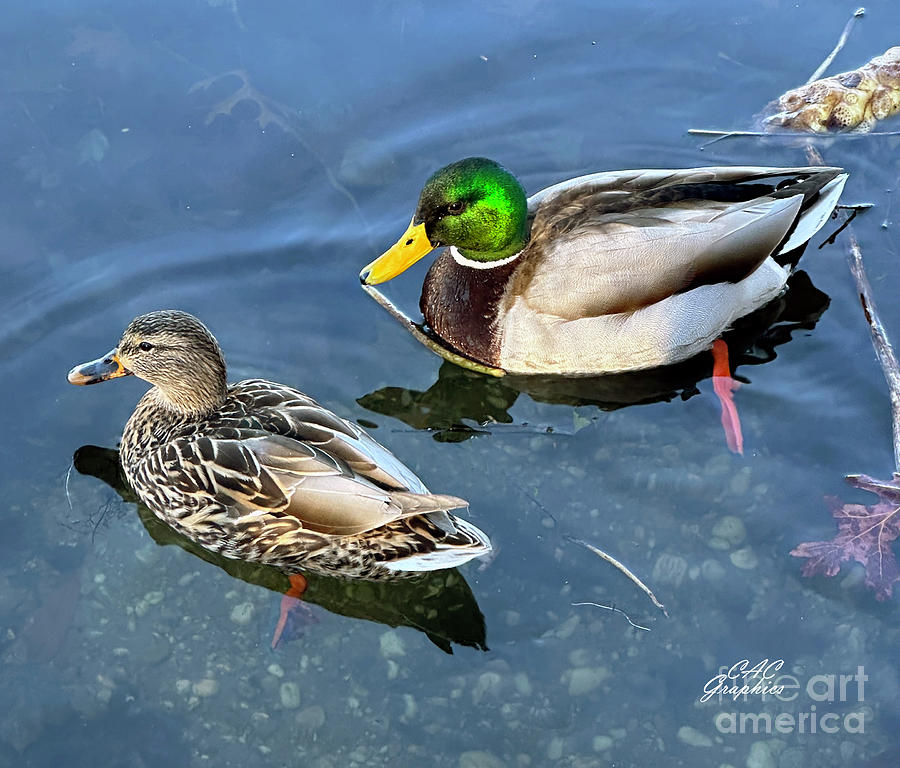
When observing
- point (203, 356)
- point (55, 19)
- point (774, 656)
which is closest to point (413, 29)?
point (55, 19)

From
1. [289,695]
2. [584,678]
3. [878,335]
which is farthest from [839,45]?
[289,695]

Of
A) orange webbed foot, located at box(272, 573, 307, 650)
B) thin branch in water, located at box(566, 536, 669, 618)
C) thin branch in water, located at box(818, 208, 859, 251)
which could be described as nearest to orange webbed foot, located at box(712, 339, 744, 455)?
thin branch in water, located at box(566, 536, 669, 618)

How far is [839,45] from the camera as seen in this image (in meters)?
7.57

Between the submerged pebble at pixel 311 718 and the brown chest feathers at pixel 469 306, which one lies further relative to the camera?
the brown chest feathers at pixel 469 306

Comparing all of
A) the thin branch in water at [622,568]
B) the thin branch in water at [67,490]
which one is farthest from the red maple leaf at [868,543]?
the thin branch in water at [67,490]

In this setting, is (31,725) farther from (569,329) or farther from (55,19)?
(55,19)

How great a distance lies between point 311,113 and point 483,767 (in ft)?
14.5

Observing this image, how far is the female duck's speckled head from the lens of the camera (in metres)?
→ 4.88

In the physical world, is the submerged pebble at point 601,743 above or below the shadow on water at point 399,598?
Result: below

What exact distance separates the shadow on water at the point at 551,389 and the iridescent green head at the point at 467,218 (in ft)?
2.10

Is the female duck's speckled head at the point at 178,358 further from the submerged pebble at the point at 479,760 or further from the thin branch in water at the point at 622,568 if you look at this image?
the submerged pebble at the point at 479,760

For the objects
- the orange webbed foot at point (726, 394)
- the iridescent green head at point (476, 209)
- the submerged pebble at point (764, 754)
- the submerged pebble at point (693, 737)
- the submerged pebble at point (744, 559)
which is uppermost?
the iridescent green head at point (476, 209)

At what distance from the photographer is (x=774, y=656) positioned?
464cm

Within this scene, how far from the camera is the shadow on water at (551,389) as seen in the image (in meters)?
5.70
